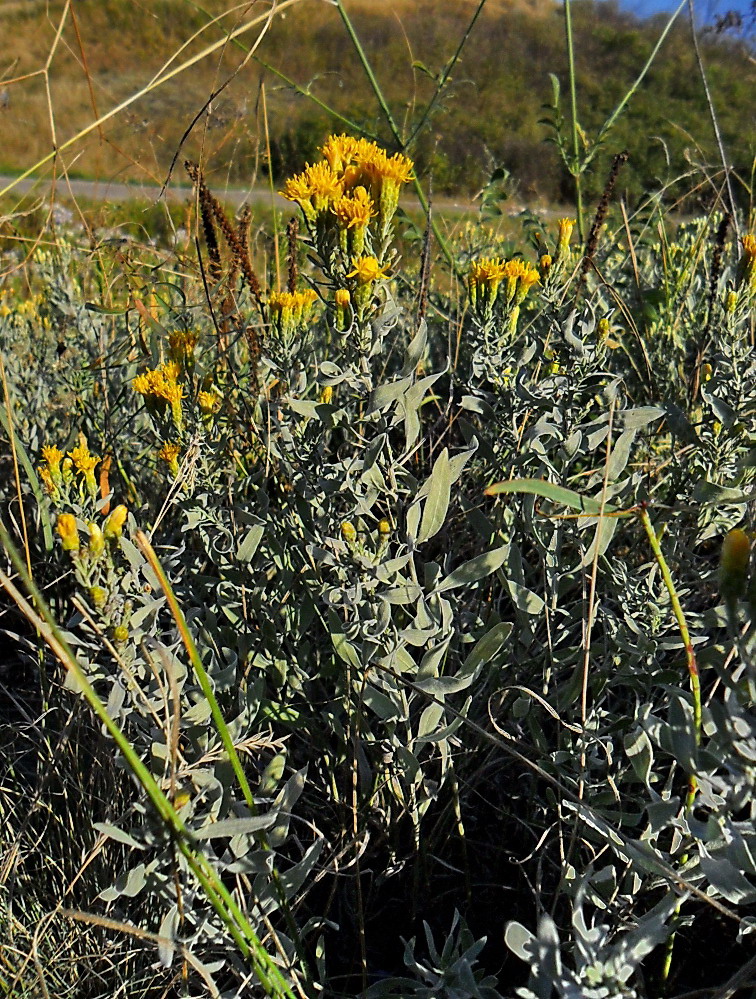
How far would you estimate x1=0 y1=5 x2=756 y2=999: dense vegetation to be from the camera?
88 centimetres

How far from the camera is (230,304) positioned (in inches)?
70.4

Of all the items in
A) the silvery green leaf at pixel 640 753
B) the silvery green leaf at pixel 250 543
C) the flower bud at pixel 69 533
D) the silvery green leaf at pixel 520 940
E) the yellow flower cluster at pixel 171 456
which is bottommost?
the silvery green leaf at pixel 520 940

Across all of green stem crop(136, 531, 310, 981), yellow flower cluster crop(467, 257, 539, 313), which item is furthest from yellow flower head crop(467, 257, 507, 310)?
green stem crop(136, 531, 310, 981)

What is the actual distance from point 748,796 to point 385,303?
0.71 meters

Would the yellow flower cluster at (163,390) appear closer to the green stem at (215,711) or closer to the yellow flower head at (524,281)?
the green stem at (215,711)

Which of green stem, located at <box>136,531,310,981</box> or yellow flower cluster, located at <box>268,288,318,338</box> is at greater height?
yellow flower cluster, located at <box>268,288,318,338</box>

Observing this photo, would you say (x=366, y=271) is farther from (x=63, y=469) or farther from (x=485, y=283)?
(x=63, y=469)

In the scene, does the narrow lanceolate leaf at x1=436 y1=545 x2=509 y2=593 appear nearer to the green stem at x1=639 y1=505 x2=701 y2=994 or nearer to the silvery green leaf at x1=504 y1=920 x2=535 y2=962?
the green stem at x1=639 y1=505 x2=701 y2=994

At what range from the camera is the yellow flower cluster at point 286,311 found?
1078 millimetres

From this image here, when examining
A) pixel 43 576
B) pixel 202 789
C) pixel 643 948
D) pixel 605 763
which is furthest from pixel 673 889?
pixel 43 576

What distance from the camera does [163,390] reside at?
1103 mm

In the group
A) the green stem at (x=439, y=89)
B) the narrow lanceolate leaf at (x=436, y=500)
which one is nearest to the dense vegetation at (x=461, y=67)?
the green stem at (x=439, y=89)

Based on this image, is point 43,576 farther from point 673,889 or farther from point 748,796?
point 748,796

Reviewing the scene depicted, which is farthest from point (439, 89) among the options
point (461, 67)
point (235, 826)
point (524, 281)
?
point (461, 67)
